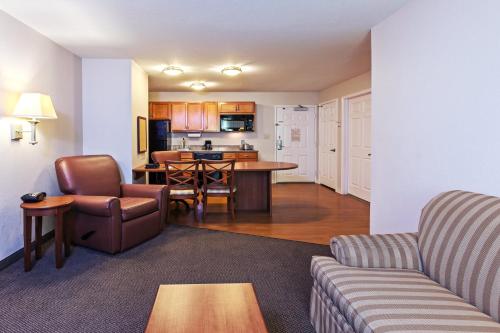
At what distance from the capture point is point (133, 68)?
16.5ft

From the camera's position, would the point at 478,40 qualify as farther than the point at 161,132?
No

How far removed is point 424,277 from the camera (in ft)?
6.32

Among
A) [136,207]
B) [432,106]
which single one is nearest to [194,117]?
[136,207]

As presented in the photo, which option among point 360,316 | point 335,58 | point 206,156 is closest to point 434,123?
point 360,316

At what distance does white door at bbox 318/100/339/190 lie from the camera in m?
7.63

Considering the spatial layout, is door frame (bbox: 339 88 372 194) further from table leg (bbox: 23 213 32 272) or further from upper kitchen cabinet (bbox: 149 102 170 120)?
table leg (bbox: 23 213 32 272)

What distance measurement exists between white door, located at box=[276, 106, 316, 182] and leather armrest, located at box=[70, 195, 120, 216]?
579 cm

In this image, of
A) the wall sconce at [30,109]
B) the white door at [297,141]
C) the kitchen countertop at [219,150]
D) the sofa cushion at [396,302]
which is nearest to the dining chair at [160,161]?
the kitchen countertop at [219,150]

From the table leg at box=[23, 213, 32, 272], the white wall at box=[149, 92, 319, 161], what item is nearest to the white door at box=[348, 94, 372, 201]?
the white wall at box=[149, 92, 319, 161]

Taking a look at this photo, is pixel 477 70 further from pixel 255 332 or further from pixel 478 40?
pixel 255 332

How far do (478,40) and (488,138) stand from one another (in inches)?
24.0

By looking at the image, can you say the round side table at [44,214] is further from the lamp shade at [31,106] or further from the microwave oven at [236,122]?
the microwave oven at [236,122]

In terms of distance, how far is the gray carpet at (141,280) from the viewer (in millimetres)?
2244

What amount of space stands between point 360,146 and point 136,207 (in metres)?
4.34
